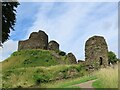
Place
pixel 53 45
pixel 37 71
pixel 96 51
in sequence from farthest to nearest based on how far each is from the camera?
pixel 53 45 < pixel 96 51 < pixel 37 71

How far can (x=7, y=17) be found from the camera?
886 inches

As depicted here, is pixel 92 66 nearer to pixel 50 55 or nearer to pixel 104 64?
pixel 104 64

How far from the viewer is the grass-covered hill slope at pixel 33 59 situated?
43.3 meters

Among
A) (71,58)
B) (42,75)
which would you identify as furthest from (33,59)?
(42,75)

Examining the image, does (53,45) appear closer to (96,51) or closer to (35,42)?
(35,42)

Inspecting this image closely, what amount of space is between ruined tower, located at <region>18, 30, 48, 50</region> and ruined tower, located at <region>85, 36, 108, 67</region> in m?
12.4

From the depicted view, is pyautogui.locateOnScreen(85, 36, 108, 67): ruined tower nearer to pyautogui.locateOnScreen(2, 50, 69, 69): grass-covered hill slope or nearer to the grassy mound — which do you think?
the grassy mound

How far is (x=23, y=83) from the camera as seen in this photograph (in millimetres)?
29641

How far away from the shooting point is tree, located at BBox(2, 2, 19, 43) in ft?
72.7

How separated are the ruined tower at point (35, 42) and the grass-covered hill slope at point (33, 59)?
7.37 ft

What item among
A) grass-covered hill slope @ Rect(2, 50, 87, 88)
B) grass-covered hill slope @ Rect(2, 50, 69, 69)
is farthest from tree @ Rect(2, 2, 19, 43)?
grass-covered hill slope @ Rect(2, 50, 69, 69)

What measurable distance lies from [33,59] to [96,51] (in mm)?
10233

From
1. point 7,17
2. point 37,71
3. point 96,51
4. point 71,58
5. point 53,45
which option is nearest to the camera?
point 7,17

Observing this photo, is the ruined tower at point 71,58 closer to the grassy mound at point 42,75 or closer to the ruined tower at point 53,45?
the ruined tower at point 53,45
